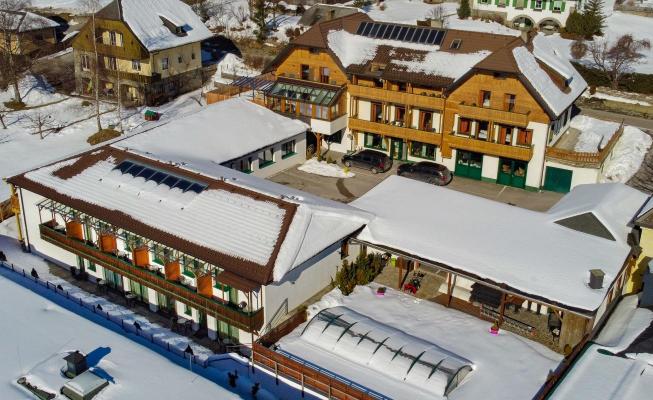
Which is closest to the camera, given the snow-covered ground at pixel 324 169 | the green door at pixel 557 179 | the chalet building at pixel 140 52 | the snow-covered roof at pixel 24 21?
the green door at pixel 557 179

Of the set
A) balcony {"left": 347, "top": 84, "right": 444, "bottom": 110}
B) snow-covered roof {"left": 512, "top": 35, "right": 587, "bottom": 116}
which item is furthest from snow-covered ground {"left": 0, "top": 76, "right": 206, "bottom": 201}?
snow-covered roof {"left": 512, "top": 35, "right": 587, "bottom": 116}

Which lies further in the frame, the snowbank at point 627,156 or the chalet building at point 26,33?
the chalet building at point 26,33

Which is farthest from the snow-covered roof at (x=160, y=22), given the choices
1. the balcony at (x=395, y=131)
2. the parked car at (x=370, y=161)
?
the parked car at (x=370, y=161)

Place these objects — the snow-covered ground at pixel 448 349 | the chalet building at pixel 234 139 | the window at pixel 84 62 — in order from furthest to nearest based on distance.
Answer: the window at pixel 84 62 < the chalet building at pixel 234 139 < the snow-covered ground at pixel 448 349

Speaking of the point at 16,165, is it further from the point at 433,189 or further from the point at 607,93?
the point at 607,93

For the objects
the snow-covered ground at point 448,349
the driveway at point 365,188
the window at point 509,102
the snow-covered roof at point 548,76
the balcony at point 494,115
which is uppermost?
the snow-covered roof at point 548,76

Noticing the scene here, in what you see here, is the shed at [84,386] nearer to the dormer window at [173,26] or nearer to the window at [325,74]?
the window at [325,74]

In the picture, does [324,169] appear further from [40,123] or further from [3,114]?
[3,114]
